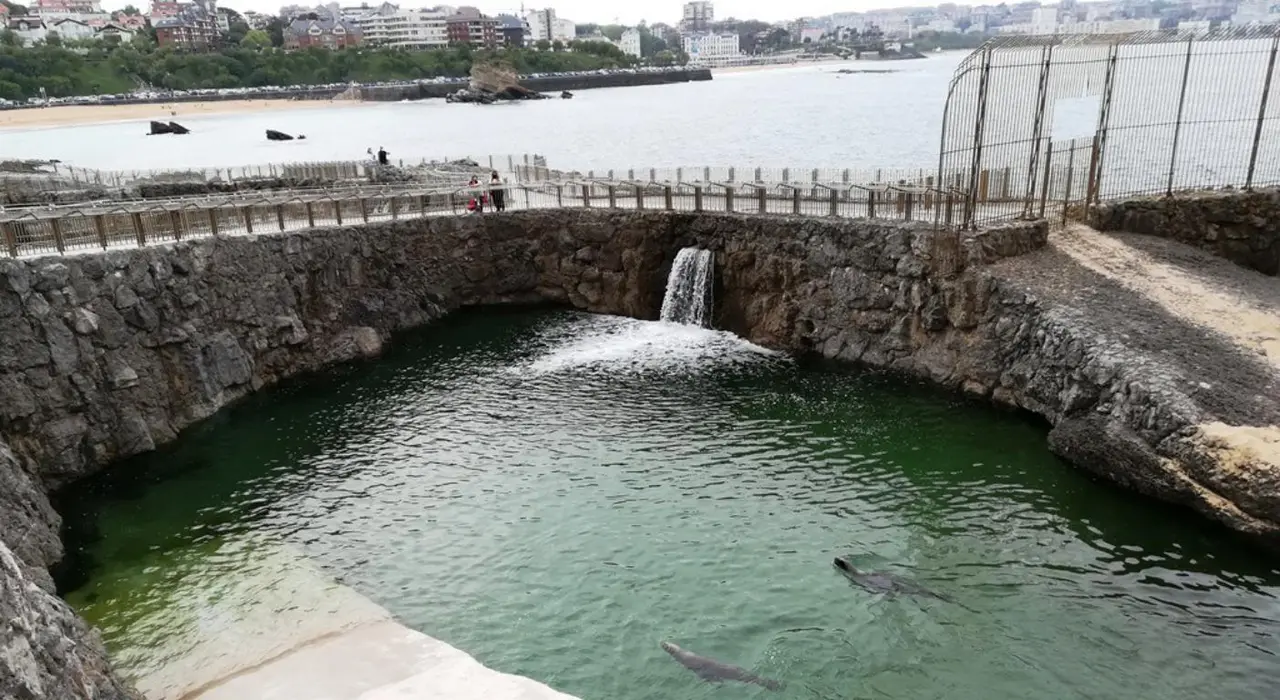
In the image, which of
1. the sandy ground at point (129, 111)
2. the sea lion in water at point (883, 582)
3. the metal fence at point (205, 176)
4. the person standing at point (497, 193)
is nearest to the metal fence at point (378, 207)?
the person standing at point (497, 193)

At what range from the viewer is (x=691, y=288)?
132 feet

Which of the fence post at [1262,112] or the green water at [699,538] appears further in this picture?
the fence post at [1262,112]

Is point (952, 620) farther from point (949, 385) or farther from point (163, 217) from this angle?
point (163, 217)

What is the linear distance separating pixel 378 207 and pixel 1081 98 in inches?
1286


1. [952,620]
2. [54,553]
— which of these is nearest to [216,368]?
[54,553]

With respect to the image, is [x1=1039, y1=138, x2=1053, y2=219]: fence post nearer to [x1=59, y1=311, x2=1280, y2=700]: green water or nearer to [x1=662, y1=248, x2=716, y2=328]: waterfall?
[x1=59, y1=311, x2=1280, y2=700]: green water

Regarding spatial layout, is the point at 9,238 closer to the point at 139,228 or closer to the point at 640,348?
the point at 139,228

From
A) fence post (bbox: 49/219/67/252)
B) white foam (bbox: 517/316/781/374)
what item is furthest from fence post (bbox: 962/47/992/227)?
fence post (bbox: 49/219/67/252)

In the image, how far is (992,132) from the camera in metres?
32.9

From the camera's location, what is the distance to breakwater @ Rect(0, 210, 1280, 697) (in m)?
22.8

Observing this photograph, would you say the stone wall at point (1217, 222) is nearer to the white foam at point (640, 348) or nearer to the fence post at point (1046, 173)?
the fence post at point (1046, 173)

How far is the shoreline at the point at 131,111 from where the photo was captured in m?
142

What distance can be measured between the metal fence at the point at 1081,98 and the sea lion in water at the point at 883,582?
1671 centimetres

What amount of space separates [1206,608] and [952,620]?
5739 millimetres
